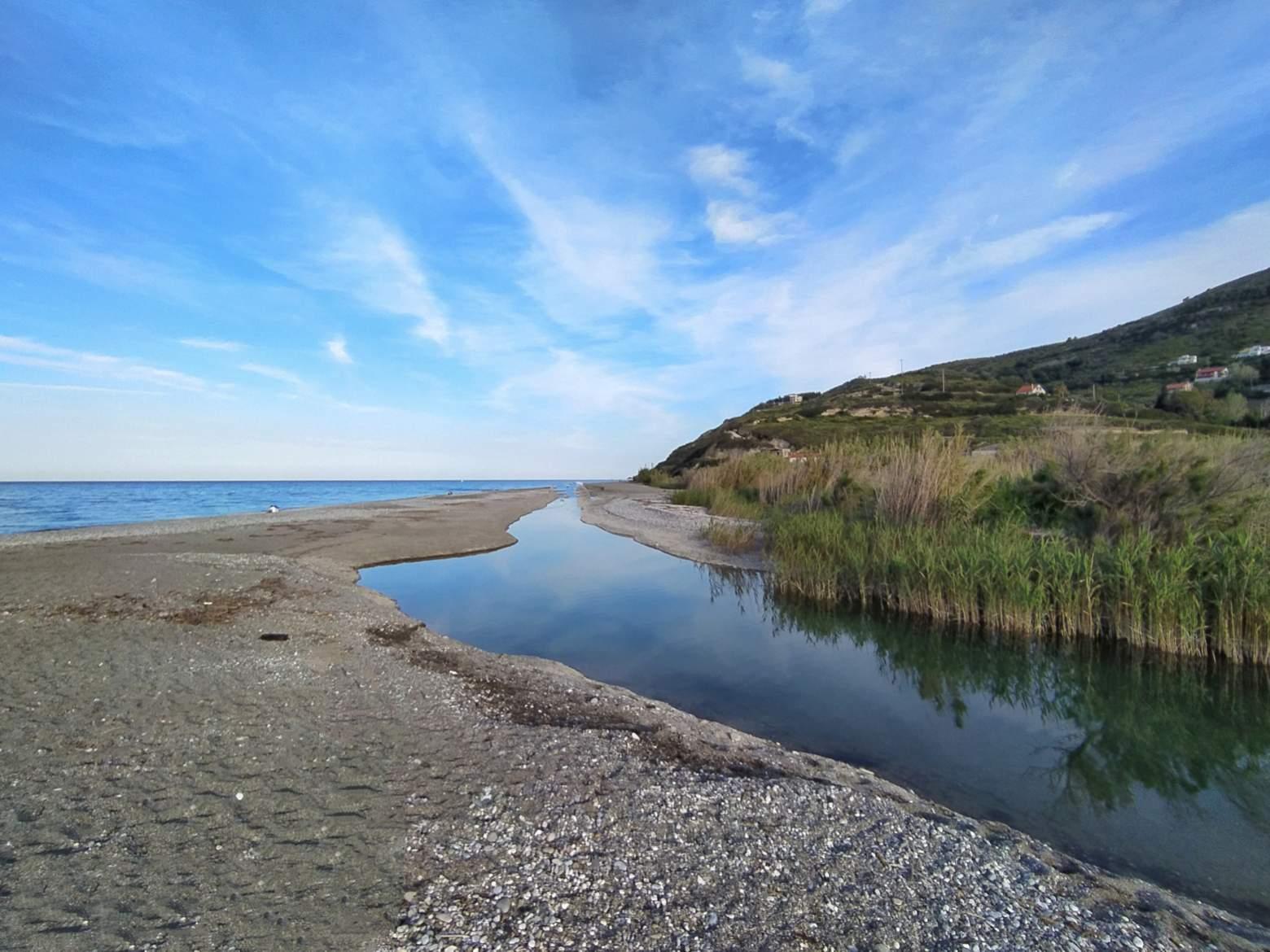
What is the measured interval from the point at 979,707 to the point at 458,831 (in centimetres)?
668

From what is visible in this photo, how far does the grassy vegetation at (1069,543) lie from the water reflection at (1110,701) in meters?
0.55

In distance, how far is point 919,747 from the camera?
247 inches

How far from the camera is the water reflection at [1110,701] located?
5707 mm

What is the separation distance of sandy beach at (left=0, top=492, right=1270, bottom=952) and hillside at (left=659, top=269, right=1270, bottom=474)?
3131 cm

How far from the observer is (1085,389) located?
5550 centimetres

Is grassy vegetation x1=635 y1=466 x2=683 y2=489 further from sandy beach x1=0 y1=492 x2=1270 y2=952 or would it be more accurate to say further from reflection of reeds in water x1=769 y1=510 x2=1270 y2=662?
sandy beach x1=0 y1=492 x2=1270 y2=952

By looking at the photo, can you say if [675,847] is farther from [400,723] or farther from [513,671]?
[513,671]

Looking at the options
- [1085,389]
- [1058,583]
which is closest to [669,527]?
[1058,583]

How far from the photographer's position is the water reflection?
5.71 m

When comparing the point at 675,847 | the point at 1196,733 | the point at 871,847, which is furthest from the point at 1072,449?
the point at 675,847

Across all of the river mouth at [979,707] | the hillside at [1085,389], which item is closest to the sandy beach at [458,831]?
the river mouth at [979,707]

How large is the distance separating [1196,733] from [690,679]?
19.1 ft

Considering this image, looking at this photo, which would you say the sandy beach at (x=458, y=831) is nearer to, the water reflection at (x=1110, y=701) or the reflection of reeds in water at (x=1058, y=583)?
the water reflection at (x=1110, y=701)

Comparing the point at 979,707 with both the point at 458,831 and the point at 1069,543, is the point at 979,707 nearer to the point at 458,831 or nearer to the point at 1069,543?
the point at 1069,543
